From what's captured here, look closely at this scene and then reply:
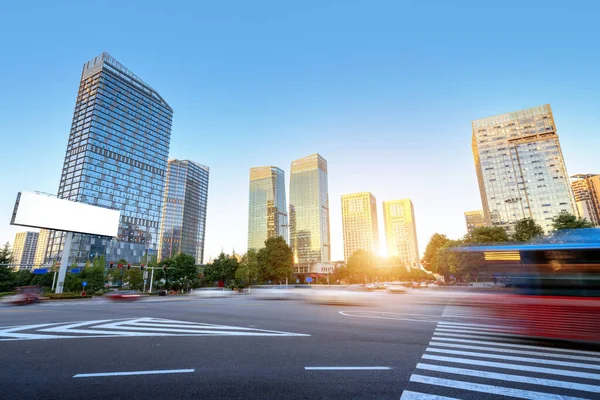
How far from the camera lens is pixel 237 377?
5.20 metres

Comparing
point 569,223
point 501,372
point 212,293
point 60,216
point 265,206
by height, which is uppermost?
point 265,206

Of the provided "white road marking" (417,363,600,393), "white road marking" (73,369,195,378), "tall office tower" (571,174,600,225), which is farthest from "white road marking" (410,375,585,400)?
"tall office tower" (571,174,600,225)

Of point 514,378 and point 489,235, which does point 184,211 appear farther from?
point 514,378

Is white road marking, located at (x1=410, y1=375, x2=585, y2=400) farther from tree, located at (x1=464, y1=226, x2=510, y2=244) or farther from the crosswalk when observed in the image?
tree, located at (x1=464, y1=226, x2=510, y2=244)

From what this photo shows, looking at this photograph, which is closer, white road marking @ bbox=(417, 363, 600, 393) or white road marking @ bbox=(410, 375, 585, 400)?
white road marking @ bbox=(410, 375, 585, 400)

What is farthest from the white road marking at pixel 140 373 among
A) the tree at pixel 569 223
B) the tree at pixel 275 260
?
the tree at pixel 275 260

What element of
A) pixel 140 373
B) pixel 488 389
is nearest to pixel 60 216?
pixel 140 373

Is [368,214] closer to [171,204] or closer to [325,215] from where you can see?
[325,215]

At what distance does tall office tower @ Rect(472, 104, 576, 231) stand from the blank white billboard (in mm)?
128871

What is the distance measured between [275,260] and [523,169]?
375 ft

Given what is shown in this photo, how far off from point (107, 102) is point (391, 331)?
5239 inches

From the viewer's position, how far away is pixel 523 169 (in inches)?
4535

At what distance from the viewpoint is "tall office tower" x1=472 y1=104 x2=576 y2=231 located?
355 feet

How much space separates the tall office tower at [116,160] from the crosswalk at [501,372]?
11922cm
